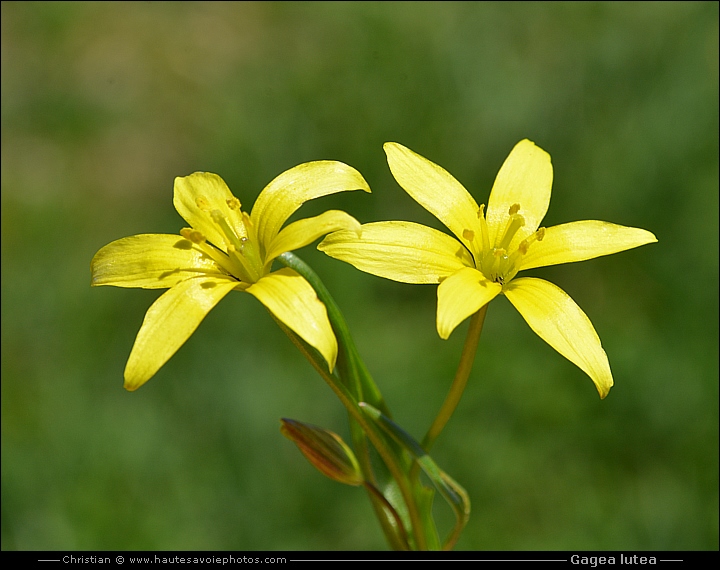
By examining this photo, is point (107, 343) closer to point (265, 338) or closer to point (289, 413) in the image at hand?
point (265, 338)

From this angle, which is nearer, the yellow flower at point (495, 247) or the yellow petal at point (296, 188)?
the yellow flower at point (495, 247)

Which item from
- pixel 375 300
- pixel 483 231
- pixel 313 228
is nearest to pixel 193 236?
pixel 313 228

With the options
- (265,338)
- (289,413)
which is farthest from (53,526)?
(265,338)

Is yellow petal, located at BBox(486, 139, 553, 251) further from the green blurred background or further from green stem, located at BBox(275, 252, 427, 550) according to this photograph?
the green blurred background

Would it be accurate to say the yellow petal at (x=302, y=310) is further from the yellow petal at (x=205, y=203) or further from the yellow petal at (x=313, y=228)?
the yellow petal at (x=205, y=203)

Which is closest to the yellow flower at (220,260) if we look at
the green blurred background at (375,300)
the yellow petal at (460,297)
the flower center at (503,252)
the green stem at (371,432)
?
the green stem at (371,432)
